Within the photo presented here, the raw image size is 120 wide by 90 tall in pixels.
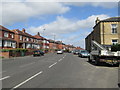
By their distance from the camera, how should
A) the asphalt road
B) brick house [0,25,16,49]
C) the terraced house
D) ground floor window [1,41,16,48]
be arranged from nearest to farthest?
the asphalt road → the terraced house → brick house [0,25,16,49] → ground floor window [1,41,16,48]

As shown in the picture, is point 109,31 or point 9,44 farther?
point 9,44

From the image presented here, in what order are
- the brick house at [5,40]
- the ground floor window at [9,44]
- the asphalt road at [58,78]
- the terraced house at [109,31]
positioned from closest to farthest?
the asphalt road at [58,78] < the terraced house at [109,31] < the brick house at [5,40] < the ground floor window at [9,44]

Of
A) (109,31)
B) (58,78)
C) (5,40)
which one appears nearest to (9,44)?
(5,40)

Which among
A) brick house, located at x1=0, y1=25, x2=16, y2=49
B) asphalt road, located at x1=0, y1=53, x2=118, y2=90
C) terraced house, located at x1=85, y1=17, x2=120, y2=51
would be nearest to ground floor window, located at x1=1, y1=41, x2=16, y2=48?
brick house, located at x1=0, y1=25, x2=16, y2=49

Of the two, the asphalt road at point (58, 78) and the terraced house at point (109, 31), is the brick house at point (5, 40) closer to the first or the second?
the terraced house at point (109, 31)

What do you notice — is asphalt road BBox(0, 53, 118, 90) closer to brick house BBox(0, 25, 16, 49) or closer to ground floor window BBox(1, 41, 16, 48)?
brick house BBox(0, 25, 16, 49)

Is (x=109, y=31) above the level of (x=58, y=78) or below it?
above

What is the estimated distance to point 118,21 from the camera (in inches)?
1275

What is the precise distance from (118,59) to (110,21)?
67.9 ft

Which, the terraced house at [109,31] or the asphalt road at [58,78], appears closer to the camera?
the asphalt road at [58,78]

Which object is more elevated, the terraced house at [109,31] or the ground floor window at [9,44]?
the terraced house at [109,31]

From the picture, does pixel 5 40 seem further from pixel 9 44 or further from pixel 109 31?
pixel 109 31

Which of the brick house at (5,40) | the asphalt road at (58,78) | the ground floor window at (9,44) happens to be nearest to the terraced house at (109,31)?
the asphalt road at (58,78)

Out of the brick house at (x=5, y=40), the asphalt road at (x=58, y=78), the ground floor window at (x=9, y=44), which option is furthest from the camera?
the ground floor window at (x=9, y=44)
